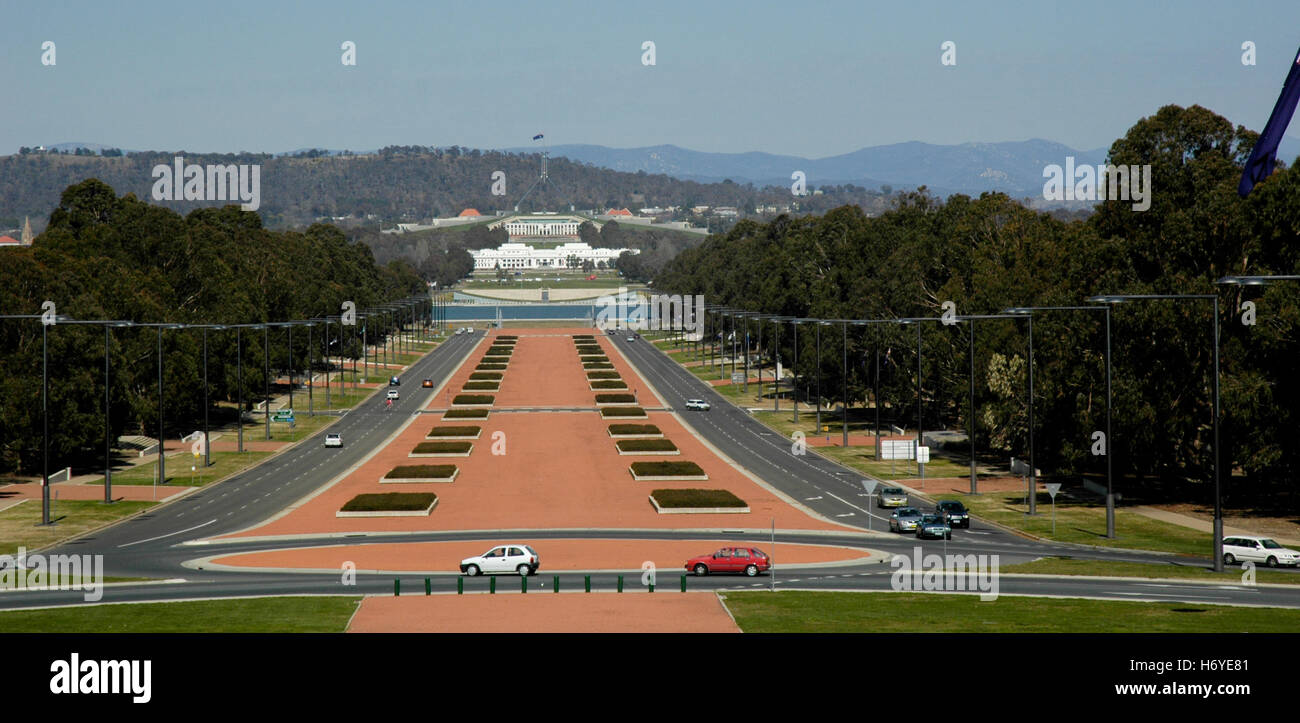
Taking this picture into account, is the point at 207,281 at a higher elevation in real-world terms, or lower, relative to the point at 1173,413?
higher

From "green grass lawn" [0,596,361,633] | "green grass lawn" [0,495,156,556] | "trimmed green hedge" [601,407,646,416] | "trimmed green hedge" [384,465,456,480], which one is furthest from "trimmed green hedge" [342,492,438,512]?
"trimmed green hedge" [601,407,646,416]

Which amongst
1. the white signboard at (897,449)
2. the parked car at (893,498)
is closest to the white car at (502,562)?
the parked car at (893,498)

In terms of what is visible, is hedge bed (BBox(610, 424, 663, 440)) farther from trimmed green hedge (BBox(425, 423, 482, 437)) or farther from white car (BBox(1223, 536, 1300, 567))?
white car (BBox(1223, 536, 1300, 567))

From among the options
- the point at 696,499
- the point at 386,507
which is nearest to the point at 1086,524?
the point at 696,499

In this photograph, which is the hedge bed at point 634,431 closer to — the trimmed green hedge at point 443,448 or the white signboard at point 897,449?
the trimmed green hedge at point 443,448

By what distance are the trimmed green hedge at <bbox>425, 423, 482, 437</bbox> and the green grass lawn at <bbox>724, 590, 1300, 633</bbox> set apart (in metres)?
69.1

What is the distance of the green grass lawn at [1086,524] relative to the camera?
65062 mm

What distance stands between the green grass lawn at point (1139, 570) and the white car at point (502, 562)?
63.2ft

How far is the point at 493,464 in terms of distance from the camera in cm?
9956

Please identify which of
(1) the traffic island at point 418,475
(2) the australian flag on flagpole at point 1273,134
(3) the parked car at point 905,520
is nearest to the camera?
(2) the australian flag on flagpole at point 1273,134

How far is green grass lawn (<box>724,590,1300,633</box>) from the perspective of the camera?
38469mm
